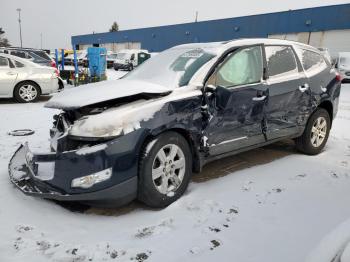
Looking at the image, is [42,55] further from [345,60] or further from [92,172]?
[345,60]

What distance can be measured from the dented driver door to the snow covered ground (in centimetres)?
49

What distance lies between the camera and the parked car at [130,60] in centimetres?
2545

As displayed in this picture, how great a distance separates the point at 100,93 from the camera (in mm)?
3260

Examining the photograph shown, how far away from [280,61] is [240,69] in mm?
798

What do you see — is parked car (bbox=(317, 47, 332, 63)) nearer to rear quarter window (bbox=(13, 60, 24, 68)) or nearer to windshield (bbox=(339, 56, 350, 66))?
windshield (bbox=(339, 56, 350, 66))

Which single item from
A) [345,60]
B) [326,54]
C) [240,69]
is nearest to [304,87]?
[240,69]

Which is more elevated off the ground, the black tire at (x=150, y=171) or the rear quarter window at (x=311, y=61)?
the rear quarter window at (x=311, y=61)

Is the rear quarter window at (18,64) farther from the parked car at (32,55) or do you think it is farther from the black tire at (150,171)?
the black tire at (150,171)

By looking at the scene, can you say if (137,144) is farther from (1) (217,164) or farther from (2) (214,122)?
(1) (217,164)

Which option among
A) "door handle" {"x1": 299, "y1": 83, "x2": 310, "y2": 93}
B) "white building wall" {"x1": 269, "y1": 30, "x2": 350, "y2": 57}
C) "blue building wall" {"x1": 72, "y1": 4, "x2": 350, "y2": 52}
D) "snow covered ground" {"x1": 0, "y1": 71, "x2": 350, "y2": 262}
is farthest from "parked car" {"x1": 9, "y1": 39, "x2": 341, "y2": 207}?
"blue building wall" {"x1": 72, "y1": 4, "x2": 350, "y2": 52}

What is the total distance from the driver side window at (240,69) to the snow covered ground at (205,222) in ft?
3.76

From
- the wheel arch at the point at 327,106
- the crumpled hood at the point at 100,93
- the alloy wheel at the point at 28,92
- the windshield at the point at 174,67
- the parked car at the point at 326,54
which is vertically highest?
the parked car at the point at 326,54

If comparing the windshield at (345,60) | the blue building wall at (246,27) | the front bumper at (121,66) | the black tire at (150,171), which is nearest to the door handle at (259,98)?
the black tire at (150,171)

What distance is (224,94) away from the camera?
363 cm
